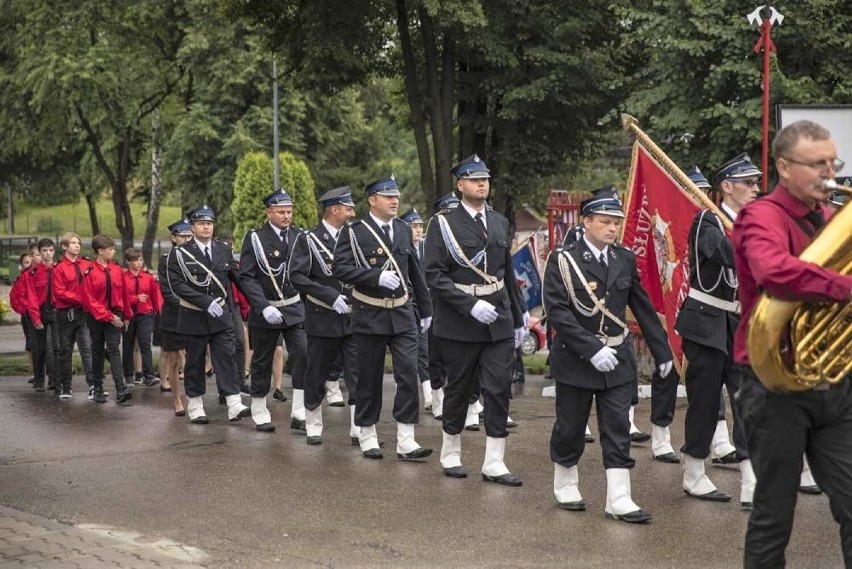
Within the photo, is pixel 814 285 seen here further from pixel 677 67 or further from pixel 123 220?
pixel 123 220

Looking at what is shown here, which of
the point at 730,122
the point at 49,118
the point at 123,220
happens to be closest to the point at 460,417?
the point at 730,122

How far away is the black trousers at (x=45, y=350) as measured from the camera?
15.8 metres

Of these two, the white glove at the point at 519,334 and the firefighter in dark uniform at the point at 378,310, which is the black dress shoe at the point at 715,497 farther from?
the firefighter in dark uniform at the point at 378,310

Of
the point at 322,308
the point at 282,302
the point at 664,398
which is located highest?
the point at 322,308

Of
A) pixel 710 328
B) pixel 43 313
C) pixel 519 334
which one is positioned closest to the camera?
pixel 710 328

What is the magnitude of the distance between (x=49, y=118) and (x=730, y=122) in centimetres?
2323

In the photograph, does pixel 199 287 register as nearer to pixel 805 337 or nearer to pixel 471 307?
pixel 471 307

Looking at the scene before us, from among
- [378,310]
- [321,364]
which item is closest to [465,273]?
[378,310]

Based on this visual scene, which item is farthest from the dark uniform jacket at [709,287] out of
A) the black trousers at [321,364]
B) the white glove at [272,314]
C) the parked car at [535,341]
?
the parked car at [535,341]

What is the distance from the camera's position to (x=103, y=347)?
14.7 meters

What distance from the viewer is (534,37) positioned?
25031 mm

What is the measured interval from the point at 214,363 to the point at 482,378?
3.95 metres

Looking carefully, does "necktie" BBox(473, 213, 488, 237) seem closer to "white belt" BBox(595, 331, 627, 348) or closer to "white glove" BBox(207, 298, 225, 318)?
"white belt" BBox(595, 331, 627, 348)

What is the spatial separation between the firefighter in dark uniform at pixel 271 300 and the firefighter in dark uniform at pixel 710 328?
169 inches
